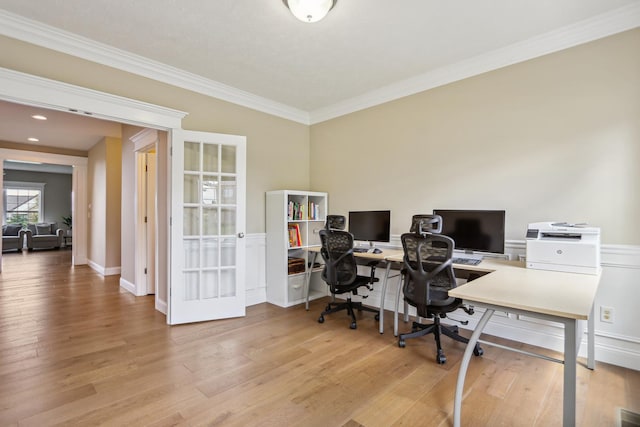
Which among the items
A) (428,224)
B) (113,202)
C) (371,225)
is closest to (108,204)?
(113,202)

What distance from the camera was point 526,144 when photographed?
2.79m

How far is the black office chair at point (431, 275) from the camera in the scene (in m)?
2.47

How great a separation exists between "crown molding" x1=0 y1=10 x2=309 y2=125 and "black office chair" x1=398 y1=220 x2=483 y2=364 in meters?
2.74

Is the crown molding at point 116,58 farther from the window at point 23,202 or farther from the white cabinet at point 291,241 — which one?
the window at point 23,202

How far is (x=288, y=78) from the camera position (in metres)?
3.50

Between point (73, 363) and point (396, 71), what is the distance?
3.98 metres

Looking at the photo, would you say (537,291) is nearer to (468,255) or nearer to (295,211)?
(468,255)

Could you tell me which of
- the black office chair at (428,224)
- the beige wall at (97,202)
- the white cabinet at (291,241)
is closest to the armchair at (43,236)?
the beige wall at (97,202)

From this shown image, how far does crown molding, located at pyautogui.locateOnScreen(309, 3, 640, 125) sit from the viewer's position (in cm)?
237

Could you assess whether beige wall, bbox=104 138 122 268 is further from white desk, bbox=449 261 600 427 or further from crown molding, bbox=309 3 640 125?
white desk, bbox=449 261 600 427

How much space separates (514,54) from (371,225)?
7.19 feet

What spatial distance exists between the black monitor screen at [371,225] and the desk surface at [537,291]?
4.48ft

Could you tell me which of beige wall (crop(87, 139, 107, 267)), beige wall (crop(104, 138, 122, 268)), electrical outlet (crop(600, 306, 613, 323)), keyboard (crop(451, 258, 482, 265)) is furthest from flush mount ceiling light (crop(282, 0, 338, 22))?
beige wall (crop(87, 139, 107, 267))

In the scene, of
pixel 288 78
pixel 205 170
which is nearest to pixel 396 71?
pixel 288 78
